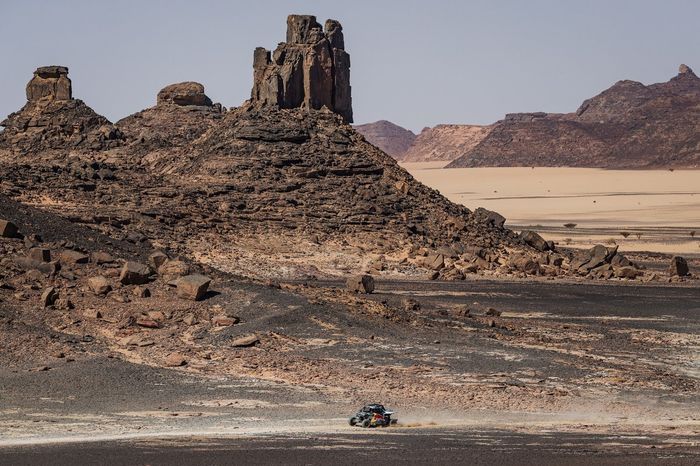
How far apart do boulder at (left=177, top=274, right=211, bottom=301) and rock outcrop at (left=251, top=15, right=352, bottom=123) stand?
1212 inches

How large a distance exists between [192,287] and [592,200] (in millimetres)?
78048

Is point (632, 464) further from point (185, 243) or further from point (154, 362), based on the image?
point (185, 243)

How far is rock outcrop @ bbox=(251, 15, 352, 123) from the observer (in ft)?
189

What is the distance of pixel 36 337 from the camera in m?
24.6

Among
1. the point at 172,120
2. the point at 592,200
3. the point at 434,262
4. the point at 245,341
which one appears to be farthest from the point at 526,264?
the point at 592,200

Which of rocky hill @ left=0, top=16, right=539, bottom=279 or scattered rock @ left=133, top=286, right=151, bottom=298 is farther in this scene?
rocky hill @ left=0, top=16, right=539, bottom=279

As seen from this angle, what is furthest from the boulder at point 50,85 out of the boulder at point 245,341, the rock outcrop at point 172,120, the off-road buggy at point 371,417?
the off-road buggy at point 371,417

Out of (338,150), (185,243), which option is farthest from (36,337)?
(338,150)

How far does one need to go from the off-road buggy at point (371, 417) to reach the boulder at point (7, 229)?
12979 mm

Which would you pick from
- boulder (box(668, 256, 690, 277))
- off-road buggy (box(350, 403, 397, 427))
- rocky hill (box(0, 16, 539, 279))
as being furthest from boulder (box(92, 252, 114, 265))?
boulder (box(668, 256, 690, 277))

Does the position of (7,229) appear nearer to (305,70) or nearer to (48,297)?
(48,297)

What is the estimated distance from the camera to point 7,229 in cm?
2916

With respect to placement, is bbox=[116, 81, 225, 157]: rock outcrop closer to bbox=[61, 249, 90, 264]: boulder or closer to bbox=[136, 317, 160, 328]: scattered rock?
bbox=[61, 249, 90, 264]: boulder

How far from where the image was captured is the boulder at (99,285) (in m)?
27.2
